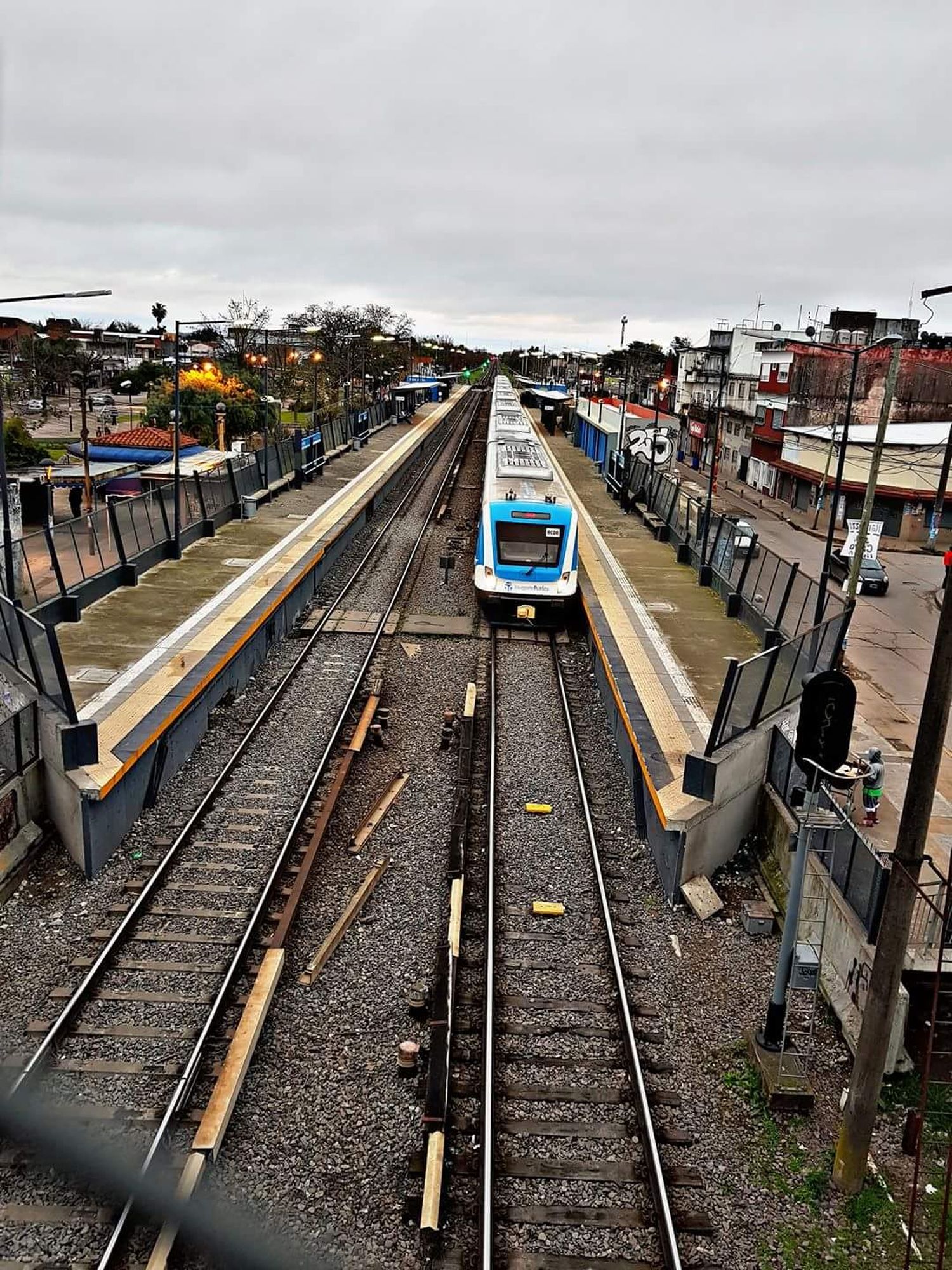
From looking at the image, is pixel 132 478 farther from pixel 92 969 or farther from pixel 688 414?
pixel 688 414

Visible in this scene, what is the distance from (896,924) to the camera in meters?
6.36

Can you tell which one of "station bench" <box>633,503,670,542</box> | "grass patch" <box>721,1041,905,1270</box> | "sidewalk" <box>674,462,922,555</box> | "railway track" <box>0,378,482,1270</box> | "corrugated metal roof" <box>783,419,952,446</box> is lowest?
"sidewalk" <box>674,462,922,555</box>

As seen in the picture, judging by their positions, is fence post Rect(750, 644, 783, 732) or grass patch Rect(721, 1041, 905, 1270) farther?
fence post Rect(750, 644, 783, 732)

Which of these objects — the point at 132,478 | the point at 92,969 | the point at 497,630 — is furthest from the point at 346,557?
the point at 92,969

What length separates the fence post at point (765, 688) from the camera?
11289 millimetres

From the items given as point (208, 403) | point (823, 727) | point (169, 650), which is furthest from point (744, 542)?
point (208, 403)

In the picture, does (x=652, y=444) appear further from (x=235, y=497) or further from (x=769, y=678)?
(x=769, y=678)

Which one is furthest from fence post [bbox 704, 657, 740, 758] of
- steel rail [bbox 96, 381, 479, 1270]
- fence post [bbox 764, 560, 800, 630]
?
fence post [bbox 764, 560, 800, 630]

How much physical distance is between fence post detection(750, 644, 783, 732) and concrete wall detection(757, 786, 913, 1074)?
1.01 metres

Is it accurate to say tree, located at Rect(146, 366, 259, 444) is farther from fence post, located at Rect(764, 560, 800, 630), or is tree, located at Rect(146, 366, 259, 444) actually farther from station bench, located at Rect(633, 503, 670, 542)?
fence post, located at Rect(764, 560, 800, 630)

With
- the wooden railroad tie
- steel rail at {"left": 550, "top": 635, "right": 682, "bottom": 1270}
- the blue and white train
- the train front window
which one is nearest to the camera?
steel rail at {"left": 550, "top": 635, "right": 682, "bottom": 1270}

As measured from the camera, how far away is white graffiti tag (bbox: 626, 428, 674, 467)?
31562 mm

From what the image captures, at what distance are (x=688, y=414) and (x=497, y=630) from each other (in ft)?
187

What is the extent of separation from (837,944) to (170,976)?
6033mm
